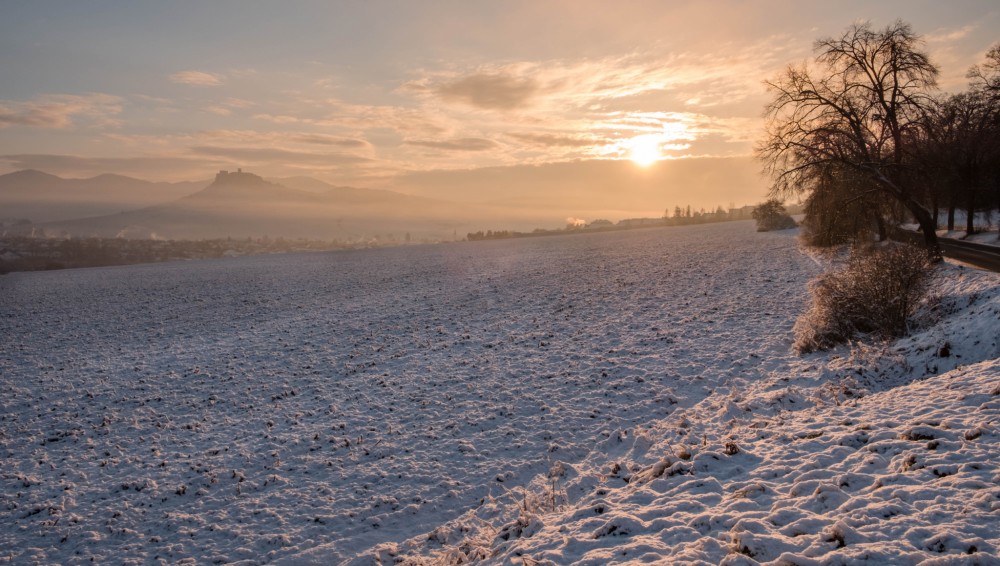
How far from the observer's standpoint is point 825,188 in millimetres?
30047

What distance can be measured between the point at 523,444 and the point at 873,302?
13.6 metres

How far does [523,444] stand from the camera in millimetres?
12734

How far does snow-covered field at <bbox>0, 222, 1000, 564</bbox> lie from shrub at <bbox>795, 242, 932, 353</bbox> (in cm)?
109

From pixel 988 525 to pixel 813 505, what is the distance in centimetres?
188

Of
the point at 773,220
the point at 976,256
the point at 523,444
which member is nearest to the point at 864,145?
the point at 976,256

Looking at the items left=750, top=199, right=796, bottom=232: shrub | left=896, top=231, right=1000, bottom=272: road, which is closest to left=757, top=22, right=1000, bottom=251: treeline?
left=896, top=231, right=1000, bottom=272: road

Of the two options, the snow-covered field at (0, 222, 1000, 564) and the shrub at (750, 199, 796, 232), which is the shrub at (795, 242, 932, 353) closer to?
the snow-covered field at (0, 222, 1000, 564)

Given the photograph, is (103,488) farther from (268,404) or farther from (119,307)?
(119,307)

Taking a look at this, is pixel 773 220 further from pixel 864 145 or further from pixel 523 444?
pixel 523 444

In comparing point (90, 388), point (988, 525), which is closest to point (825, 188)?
point (988, 525)

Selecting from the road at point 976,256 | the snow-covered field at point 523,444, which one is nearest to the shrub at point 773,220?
the road at point 976,256

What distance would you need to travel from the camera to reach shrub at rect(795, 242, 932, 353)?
1669cm

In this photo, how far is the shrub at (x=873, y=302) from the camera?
16.7 m

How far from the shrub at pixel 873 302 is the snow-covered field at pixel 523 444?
109 cm
